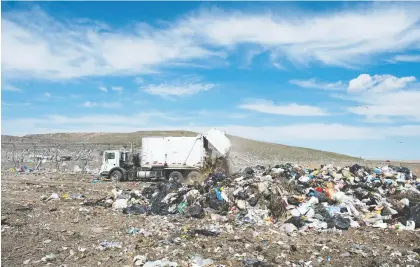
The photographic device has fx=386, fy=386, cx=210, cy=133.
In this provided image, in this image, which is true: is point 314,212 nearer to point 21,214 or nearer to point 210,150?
point 21,214

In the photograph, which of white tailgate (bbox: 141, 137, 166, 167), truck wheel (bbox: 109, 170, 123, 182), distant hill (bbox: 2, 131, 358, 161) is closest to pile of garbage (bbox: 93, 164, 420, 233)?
white tailgate (bbox: 141, 137, 166, 167)

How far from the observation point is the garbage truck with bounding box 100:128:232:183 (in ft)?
66.2

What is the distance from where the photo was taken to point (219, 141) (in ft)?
68.0

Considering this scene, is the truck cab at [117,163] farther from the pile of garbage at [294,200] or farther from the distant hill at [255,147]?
the distant hill at [255,147]

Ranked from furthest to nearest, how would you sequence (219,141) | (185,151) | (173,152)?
(219,141), (173,152), (185,151)

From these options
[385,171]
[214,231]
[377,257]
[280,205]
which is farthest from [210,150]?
[377,257]

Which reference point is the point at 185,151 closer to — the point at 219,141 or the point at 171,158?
the point at 171,158

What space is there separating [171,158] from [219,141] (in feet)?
8.90

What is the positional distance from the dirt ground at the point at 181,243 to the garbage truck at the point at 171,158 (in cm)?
957

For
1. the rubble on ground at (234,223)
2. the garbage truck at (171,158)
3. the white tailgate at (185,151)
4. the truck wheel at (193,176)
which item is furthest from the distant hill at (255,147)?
the rubble on ground at (234,223)

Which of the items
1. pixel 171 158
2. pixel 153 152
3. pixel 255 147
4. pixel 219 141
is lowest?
pixel 171 158

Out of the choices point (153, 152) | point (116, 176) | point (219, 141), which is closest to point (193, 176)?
point (219, 141)

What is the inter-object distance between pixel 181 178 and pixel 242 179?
7.01 meters

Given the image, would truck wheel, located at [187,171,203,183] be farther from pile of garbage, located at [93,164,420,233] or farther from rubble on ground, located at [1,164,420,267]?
rubble on ground, located at [1,164,420,267]
